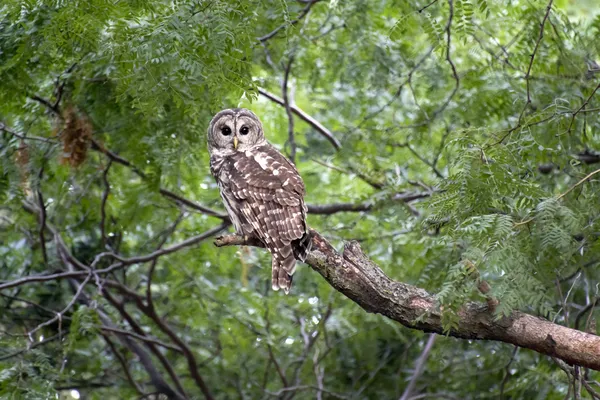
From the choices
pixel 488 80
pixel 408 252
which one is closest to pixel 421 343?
pixel 408 252

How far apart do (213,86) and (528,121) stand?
1.34 m

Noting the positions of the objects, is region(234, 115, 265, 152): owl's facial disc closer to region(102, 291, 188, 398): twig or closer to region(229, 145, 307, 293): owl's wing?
region(229, 145, 307, 293): owl's wing

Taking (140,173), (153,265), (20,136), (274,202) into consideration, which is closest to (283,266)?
(274,202)

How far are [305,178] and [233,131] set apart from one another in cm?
188

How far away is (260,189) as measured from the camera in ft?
13.2

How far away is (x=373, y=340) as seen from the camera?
20.0ft

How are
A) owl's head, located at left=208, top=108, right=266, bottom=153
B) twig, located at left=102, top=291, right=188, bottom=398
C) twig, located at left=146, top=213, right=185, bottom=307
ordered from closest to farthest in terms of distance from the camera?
owl's head, located at left=208, top=108, right=266, bottom=153, twig, located at left=146, top=213, right=185, bottom=307, twig, located at left=102, top=291, right=188, bottom=398

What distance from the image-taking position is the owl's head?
14.6 feet

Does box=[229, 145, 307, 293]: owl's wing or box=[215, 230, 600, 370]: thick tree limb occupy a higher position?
box=[229, 145, 307, 293]: owl's wing

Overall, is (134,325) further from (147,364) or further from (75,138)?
(75,138)

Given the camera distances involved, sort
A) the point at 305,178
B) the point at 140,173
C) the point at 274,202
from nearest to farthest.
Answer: the point at 274,202 < the point at 140,173 < the point at 305,178

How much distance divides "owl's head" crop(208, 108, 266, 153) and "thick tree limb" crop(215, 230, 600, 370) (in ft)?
4.16

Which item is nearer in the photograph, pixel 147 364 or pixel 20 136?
pixel 20 136

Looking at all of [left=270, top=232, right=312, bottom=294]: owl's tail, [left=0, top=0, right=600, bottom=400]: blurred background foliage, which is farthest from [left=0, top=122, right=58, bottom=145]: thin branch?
[left=270, top=232, right=312, bottom=294]: owl's tail
